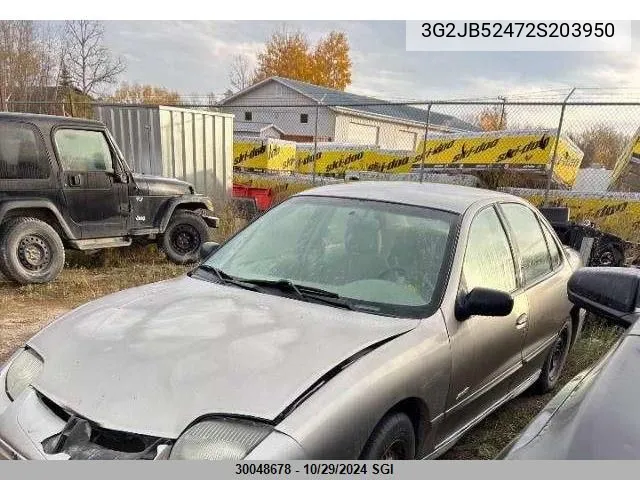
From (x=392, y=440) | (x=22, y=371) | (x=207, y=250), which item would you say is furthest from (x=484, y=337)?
(x=22, y=371)

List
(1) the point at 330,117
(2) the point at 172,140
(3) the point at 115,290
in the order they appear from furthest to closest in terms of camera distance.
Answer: (1) the point at 330,117 < (2) the point at 172,140 < (3) the point at 115,290

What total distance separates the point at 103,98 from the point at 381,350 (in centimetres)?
1541

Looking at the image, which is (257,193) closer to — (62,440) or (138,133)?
(138,133)

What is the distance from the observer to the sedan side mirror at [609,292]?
2.01 meters

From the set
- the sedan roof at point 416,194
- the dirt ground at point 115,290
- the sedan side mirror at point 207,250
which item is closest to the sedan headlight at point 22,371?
the sedan side mirror at point 207,250

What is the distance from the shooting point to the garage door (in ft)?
83.1

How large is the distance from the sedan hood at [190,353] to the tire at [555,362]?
205 cm

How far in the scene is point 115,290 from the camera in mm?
6172

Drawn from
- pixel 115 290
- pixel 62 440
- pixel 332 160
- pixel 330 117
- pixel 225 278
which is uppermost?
pixel 330 117

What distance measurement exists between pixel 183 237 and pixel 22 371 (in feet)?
19.3

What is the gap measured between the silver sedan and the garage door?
22037mm

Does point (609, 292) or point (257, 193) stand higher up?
point (609, 292)

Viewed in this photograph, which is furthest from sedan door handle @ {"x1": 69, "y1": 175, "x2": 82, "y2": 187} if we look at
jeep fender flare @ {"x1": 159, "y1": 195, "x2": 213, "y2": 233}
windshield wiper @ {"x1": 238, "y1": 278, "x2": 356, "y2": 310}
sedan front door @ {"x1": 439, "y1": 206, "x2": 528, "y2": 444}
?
sedan front door @ {"x1": 439, "y1": 206, "x2": 528, "y2": 444}

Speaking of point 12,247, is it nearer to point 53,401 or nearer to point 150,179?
point 150,179
